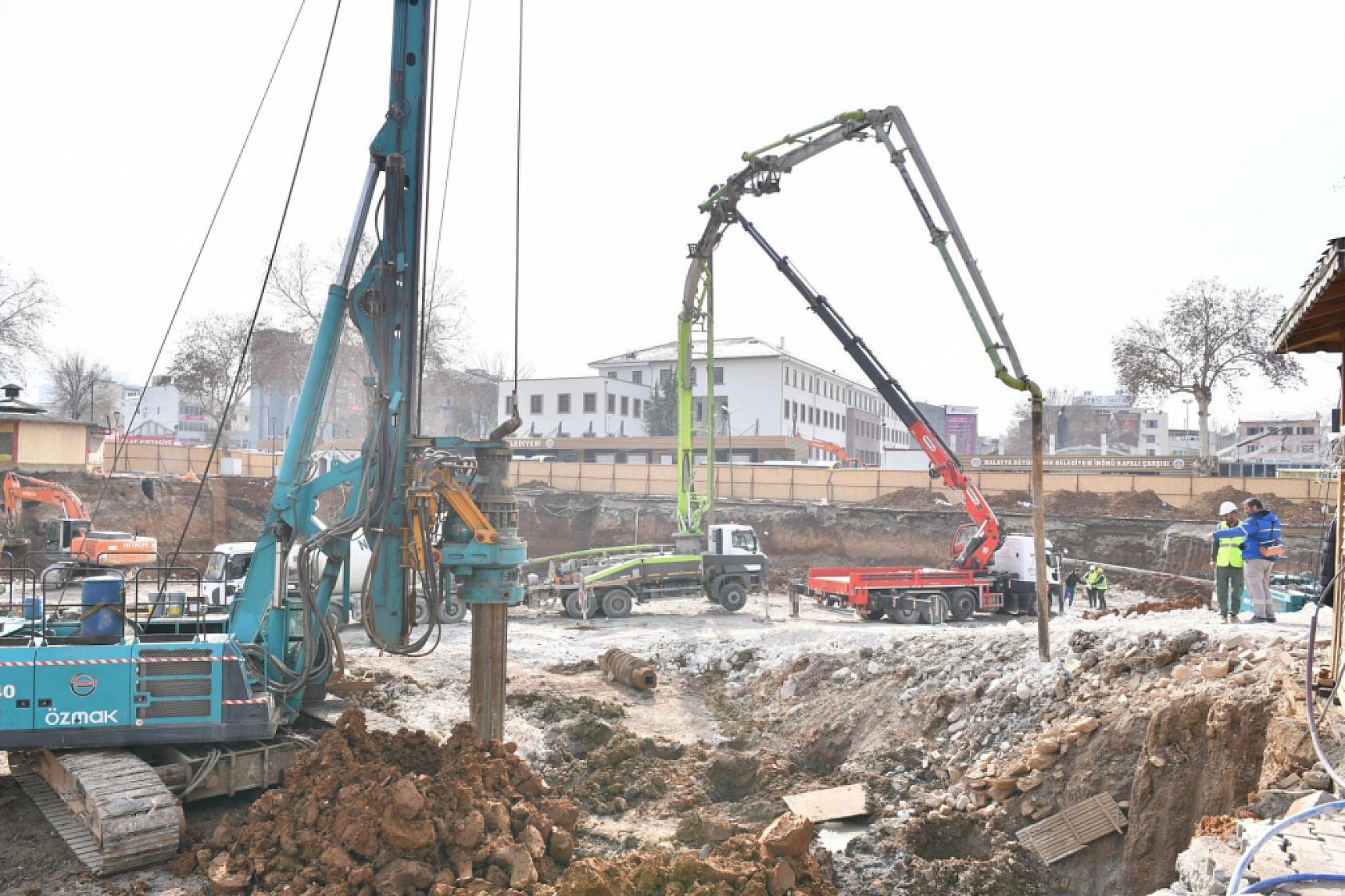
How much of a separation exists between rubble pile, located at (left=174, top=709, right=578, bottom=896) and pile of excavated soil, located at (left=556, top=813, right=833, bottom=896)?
0.39 metres

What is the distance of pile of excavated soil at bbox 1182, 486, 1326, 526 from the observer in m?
30.3

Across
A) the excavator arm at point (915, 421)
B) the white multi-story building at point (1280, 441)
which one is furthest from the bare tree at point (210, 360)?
the white multi-story building at point (1280, 441)

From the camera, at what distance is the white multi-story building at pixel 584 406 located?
66125mm

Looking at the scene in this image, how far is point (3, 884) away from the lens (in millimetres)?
7730

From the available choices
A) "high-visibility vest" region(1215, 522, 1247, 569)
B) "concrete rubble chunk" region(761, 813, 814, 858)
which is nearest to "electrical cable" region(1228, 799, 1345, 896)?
"concrete rubble chunk" region(761, 813, 814, 858)

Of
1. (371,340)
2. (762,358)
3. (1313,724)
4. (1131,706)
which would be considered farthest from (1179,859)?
(762,358)

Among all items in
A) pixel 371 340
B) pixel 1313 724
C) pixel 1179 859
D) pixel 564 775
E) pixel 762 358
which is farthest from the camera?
pixel 762 358

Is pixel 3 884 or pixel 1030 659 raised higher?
pixel 1030 659

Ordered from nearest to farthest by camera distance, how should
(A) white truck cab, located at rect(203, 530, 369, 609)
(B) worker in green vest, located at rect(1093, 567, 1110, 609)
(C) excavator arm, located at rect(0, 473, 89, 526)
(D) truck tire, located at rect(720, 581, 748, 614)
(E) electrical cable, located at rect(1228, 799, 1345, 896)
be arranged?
(E) electrical cable, located at rect(1228, 799, 1345, 896), (A) white truck cab, located at rect(203, 530, 369, 609), (D) truck tire, located at rect(720, 581, 748, 614), (B) worker in green vest, located at rect(1093, 567, 1110, 609), (C) excavator arm, located at rect(0, 473, 89, 526)

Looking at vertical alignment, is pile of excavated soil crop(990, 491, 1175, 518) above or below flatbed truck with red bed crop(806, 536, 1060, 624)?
above

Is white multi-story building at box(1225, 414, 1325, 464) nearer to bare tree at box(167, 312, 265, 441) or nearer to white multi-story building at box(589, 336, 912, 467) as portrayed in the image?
white multi-story building at box(589, 336, 912, 467)

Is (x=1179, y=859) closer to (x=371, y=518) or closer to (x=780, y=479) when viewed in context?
(x=371, y=518)

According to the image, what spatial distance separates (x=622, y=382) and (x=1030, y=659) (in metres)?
57.4

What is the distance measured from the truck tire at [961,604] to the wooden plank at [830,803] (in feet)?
39.5
